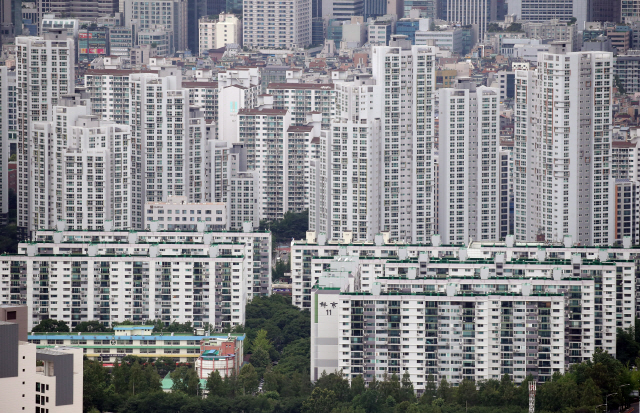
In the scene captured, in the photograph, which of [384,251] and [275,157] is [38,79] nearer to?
[275,157]

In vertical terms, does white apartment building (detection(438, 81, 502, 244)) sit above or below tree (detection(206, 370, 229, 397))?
above

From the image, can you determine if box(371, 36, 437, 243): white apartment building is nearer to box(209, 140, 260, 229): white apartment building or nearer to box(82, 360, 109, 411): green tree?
box(209, 140, 260, 229): white apartment building

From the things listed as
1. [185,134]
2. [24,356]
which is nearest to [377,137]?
→ [185,134]

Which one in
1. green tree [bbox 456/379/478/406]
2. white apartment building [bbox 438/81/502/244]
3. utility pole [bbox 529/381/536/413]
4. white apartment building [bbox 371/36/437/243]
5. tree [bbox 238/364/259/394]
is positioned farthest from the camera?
white apartment building [bbox 438/81/502/244]

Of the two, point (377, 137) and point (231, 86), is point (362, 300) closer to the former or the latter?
point (377, 137)

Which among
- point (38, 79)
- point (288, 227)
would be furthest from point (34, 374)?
point (288, 227)

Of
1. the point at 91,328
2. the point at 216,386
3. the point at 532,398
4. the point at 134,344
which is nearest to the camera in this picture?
the point at 532,398

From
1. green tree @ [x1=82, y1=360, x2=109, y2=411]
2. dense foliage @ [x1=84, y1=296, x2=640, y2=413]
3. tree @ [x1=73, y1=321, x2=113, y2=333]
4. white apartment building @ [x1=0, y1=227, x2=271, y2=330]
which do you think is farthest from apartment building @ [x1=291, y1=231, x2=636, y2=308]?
green tree @ [x1=82, y1=360, x2=109, y2=411]
